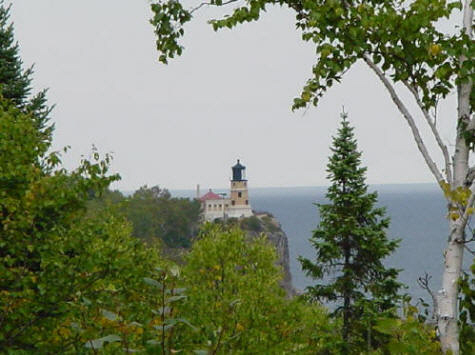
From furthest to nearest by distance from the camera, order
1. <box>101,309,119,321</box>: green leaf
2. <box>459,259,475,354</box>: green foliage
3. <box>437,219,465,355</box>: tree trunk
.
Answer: <box>437,219,465,355</box>: tree trunk < <box>459,259,475,354</box>: green foliage < <box>101,309,119,321</box>: green leaf

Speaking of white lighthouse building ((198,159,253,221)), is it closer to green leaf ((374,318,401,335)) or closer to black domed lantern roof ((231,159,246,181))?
black domed lantern roof ((231,159,246,181))

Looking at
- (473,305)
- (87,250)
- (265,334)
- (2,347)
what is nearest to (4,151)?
(87,250)

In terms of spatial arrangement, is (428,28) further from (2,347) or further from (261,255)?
(261,255)

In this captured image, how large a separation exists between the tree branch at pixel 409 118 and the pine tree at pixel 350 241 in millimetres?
16742

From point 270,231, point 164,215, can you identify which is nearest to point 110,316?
point 164,215

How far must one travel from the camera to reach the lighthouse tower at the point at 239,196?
118 m

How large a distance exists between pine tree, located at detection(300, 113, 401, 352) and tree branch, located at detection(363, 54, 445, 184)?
54.9 ft

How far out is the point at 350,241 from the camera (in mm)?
21531

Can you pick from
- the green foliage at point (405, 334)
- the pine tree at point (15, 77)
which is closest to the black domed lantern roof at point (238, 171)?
the pine tree at point (15, 77)

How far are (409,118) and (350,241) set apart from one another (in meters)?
18.1

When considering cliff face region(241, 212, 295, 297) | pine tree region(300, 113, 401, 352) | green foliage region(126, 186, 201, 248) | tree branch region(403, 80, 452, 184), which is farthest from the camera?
cliff face region(241, 212, 295, 297)

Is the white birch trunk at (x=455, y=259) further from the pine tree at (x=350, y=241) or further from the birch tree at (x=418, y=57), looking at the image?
the pine tree at (x=350, y=241)

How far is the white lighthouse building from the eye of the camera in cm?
11869

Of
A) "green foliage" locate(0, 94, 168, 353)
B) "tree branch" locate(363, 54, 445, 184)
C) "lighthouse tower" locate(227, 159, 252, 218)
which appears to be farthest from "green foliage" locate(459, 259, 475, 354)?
"lighthouse tower" locate(227, 159, 252, 218)
